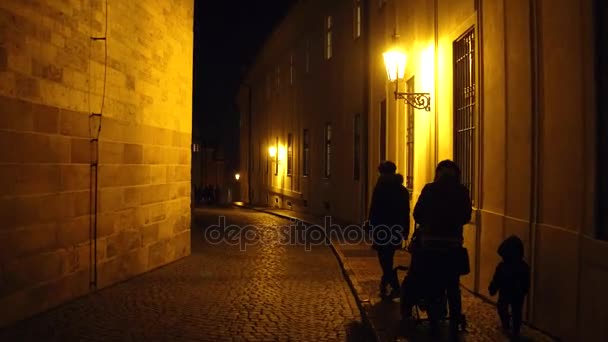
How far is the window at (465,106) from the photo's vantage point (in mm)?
9531

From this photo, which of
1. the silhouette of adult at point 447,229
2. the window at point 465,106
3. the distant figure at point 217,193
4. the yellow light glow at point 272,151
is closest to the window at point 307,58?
the yellow light glow at point 272,151

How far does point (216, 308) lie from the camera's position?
857cm

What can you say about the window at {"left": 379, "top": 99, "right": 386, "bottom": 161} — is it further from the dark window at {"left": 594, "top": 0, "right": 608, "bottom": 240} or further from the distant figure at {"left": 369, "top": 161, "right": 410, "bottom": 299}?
the dark window at {"left": 594, "top": 0, "right": 608, "bottom": 240}

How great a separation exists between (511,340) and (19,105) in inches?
225

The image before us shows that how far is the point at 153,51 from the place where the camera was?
11750 mm

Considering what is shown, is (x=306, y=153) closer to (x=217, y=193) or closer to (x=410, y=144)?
(x=410, y=144)


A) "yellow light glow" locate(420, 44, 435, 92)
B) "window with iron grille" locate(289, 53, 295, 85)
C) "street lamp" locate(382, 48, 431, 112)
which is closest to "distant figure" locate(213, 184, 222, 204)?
"window with iron grille" locate(289, 53, 295, 85)

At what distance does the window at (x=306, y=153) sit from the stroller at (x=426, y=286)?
2034cm

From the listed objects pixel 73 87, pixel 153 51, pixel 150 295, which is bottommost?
pixel 150 295

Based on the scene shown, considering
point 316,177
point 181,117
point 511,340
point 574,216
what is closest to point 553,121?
point 574,216

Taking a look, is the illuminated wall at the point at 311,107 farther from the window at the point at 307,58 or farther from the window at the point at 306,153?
the window at the point at 306,153

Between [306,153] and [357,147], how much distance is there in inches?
289

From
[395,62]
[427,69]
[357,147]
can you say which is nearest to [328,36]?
[357,147]

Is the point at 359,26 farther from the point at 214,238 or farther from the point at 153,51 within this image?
the point at 153,51
